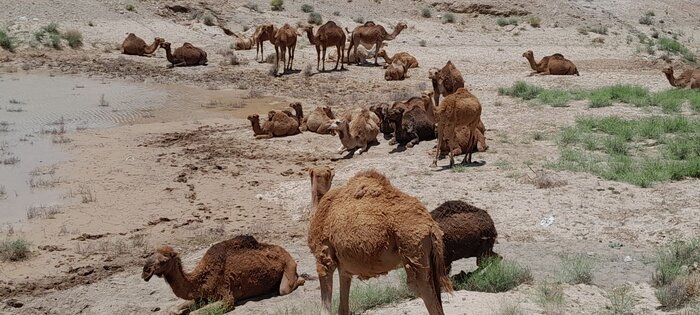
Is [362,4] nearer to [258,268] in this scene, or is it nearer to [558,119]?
[558,119]

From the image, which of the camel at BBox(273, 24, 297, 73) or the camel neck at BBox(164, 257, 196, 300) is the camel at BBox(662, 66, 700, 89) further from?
the camel neck at BBox(164, 257, 196, 300)

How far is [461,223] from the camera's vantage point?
8.88 meters

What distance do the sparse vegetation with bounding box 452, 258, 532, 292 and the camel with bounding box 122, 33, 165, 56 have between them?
78.5 ft

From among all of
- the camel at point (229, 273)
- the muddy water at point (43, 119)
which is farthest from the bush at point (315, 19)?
the camel at point (229, 273)

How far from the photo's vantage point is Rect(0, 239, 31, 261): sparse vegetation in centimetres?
1098

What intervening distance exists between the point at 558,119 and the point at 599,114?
1.05 m

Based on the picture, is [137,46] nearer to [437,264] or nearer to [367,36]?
[367,36]

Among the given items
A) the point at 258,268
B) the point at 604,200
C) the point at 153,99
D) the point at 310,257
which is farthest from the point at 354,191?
the point at 153,99

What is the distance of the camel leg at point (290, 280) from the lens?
9.45m

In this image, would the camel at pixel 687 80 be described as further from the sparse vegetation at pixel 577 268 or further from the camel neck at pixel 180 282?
the camel neck at pixel 180 282

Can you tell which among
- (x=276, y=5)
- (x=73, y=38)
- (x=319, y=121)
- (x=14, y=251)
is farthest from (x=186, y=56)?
(x=14, y=251)

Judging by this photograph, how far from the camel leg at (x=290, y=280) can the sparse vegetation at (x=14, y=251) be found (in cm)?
384

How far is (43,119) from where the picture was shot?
2006cm

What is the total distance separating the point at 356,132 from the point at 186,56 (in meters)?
13.6
